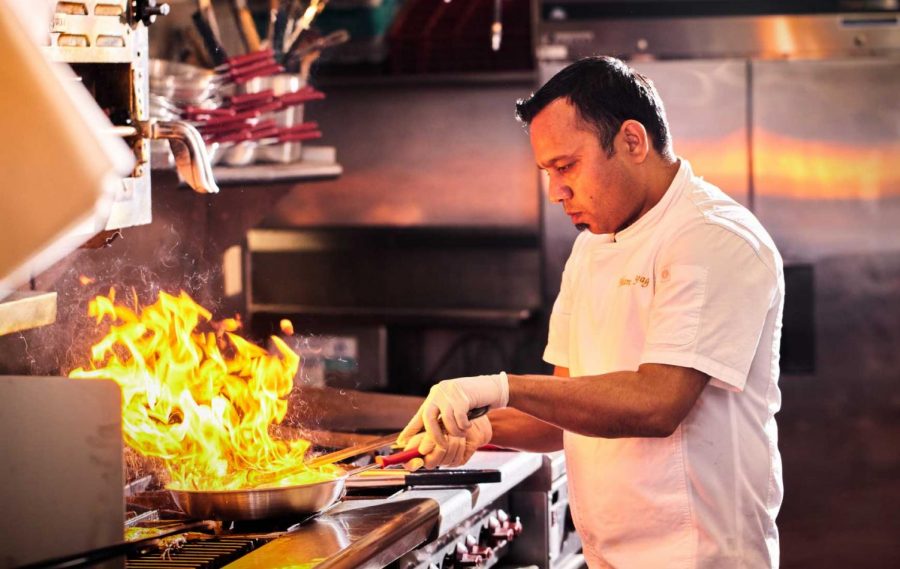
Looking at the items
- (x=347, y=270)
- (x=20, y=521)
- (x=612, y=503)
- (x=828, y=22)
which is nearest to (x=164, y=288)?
(x=612, y=503)

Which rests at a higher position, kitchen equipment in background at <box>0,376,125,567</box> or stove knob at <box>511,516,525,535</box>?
kitchen equipment in background at <box>0,376,125,567</box>

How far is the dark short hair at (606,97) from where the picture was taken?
6.97ft

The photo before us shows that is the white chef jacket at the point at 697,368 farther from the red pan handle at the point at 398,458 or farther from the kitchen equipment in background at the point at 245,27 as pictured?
the kitchen equipment in background at the point at 245,27

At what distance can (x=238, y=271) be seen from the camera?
13.8 feet

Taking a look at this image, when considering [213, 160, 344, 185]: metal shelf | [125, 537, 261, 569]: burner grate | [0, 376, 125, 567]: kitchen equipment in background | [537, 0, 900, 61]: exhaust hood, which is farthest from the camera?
[537, 0, 900, 61]: exhaust hood

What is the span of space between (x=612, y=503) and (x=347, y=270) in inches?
120

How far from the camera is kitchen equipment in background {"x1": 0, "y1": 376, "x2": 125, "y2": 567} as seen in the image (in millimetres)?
1353

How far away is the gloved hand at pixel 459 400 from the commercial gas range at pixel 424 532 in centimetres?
18

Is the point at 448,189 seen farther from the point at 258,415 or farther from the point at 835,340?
the point at 258,415

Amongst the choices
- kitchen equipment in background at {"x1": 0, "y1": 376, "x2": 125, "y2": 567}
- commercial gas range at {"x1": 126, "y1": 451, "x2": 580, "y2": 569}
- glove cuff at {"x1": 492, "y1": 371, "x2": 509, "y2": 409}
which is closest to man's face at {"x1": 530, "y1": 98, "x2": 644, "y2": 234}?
glove cuff at {"x1": 492, "y1": 371, "x2": 509, "y2": 409}

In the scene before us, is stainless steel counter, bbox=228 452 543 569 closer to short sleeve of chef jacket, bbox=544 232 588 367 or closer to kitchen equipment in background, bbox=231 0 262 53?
short sleeve of chef jacket, bbox=544 232 588 367

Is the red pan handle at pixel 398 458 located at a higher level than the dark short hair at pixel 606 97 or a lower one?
lower

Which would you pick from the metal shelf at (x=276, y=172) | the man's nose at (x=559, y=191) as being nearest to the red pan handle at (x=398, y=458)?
the man's nose at (x=559, y=191)

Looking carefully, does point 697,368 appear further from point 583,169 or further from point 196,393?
point 196,393
